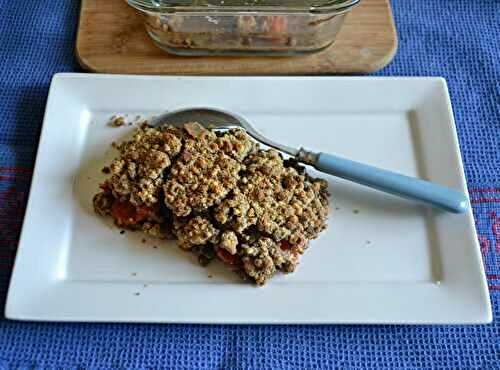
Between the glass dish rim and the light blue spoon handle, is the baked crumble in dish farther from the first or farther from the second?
the glass dish rim

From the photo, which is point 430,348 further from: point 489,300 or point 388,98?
point 388,98

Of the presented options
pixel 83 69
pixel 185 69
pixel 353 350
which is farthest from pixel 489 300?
pixel 83 69

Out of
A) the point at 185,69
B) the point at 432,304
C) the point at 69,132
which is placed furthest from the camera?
the point at 185,69

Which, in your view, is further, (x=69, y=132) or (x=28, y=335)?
(x=69, y=132)

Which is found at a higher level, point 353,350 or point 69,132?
point 69,132

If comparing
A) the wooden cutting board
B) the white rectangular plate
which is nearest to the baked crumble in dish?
the white rectangular plate

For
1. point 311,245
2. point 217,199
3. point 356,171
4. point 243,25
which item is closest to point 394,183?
point 356,171

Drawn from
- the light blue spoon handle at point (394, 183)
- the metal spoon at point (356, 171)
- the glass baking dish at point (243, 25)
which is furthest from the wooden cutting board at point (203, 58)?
the light blue spoon handle at point (394, 183)
